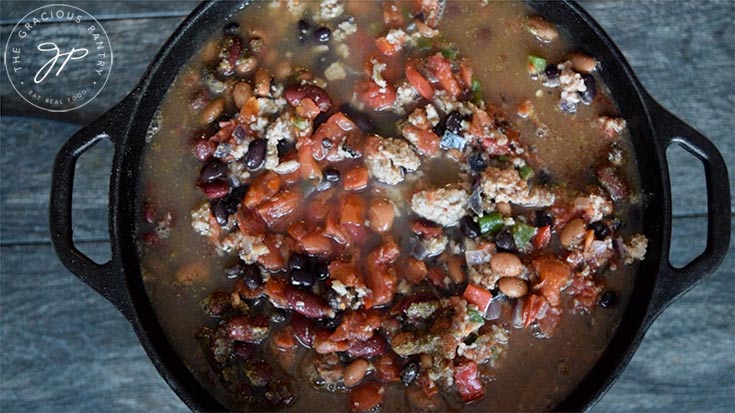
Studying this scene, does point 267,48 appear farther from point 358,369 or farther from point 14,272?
point 14,272

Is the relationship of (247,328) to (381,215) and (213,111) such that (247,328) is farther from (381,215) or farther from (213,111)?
(213,111)

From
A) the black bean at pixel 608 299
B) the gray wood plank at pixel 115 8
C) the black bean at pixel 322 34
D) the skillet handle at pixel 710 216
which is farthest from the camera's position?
the gray wood plank at pixel 115 8

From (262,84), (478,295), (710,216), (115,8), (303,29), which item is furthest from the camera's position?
(115,8)

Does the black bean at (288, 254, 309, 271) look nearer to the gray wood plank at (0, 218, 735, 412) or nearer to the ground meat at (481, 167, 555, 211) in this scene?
the ground meat at (481, 167, 555, 211)

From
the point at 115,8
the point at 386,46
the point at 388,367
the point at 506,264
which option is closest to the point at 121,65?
the point at 115,8

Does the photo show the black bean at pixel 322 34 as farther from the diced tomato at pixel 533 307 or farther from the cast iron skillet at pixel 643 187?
the diced tomato at pixel 533 307

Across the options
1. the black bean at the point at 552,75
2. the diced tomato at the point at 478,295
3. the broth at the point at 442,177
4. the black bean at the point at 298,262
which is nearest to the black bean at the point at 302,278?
the black bean at the point at 298,262
